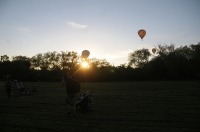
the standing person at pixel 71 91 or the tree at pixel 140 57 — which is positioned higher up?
the tree at pixel 140 57

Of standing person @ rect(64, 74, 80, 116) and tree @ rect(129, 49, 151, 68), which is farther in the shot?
tree @ rect(129, 49, 151, 68)

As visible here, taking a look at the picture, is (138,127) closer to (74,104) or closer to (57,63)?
(74,104)

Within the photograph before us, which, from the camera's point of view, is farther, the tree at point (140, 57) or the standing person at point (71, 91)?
the tree at point (140, 57)

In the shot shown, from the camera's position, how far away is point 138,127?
1053cm

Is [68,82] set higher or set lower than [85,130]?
higher

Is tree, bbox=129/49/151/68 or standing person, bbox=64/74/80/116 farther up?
tree, bbox=129/49/151/68

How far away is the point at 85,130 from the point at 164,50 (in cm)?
10240

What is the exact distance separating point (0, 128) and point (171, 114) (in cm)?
789

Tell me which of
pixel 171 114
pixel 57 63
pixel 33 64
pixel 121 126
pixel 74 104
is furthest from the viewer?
pixel 33 64

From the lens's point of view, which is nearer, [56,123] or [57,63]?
[56,123]

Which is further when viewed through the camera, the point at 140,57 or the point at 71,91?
the point at 140,57

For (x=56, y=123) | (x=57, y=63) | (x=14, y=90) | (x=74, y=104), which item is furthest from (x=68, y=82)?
(x=57, y=63)

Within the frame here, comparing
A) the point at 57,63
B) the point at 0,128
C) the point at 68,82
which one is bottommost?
the point at 0,128

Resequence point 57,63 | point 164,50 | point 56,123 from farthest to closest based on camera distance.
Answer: point 57,63
point 164,50
point 56,123
